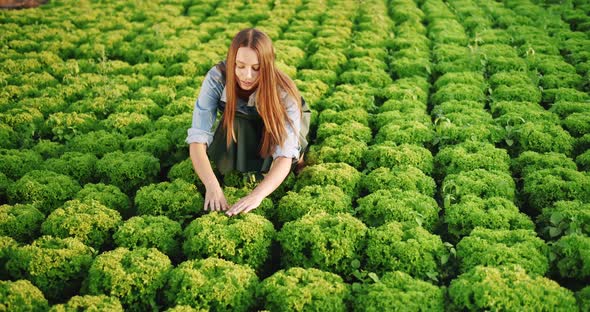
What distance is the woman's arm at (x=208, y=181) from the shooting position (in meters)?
5.80

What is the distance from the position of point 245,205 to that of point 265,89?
1.33 m

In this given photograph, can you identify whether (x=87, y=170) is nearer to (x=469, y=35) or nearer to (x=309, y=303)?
(x=309, y=303)

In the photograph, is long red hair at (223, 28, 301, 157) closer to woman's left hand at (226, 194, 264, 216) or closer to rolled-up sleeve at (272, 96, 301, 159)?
rolled-up sleeve at (272, 96, 301, 159)

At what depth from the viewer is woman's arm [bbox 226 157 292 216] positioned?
562cm

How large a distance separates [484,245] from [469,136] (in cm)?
266

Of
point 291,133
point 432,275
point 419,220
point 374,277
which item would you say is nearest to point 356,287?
point 374,277

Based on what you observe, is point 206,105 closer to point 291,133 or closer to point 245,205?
point 291,133

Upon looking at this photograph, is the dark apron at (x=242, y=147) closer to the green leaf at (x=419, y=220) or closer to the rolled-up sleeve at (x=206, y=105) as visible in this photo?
the rolled-up sleeve at (x=206, y=105)

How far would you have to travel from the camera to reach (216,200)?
5.79 metres

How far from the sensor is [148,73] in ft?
33.3

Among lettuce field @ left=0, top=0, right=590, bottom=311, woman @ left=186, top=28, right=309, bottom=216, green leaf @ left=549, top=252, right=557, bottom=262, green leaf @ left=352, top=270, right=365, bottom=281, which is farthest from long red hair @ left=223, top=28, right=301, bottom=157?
green leaf @ left=549, top=252, right=557, bottom=262

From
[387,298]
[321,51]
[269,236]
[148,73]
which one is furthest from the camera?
[321,51]

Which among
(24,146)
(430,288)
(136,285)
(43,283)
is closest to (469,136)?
(430,288)

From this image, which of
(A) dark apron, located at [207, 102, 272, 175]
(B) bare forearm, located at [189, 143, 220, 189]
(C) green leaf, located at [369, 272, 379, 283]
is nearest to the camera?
(C) green leaf, located at [369, 272, 379, 283]
